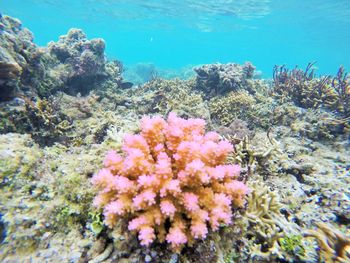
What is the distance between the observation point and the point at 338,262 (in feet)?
7.00

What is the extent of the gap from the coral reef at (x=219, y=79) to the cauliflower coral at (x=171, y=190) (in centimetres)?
603

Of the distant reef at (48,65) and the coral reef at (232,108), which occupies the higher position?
the distant reef at (48,65)

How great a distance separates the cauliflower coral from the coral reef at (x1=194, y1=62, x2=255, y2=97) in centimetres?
603

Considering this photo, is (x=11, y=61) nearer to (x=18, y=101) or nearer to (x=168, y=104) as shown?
(x=18, y=101)

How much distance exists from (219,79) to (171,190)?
688 centimetres

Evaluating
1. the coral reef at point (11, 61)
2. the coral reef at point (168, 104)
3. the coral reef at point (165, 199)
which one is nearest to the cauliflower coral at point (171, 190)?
the coral reef at point (165, 199)

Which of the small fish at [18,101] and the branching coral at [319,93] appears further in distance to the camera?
the branching coral at [319,93]

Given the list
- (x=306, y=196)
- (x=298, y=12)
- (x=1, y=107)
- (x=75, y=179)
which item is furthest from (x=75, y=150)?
(x=298, y=12)

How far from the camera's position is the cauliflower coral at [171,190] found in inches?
77.5

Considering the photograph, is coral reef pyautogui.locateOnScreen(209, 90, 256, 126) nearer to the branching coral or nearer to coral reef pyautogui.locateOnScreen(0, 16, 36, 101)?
the branching coral

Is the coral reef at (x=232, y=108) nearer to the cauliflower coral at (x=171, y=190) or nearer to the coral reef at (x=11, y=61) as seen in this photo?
the cauliflower coral at (x=171, y=190)

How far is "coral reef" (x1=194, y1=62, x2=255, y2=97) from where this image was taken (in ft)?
25.9

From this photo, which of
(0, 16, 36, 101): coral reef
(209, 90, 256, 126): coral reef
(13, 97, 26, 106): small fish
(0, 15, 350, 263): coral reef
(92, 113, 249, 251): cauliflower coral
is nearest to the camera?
(92, 113, 249, 251): cauliflower coral

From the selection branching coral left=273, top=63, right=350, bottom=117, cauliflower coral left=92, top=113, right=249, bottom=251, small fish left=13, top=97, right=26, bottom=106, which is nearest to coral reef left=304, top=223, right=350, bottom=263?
cauliflower coral left=92, top=113, right=249, bottom=251
